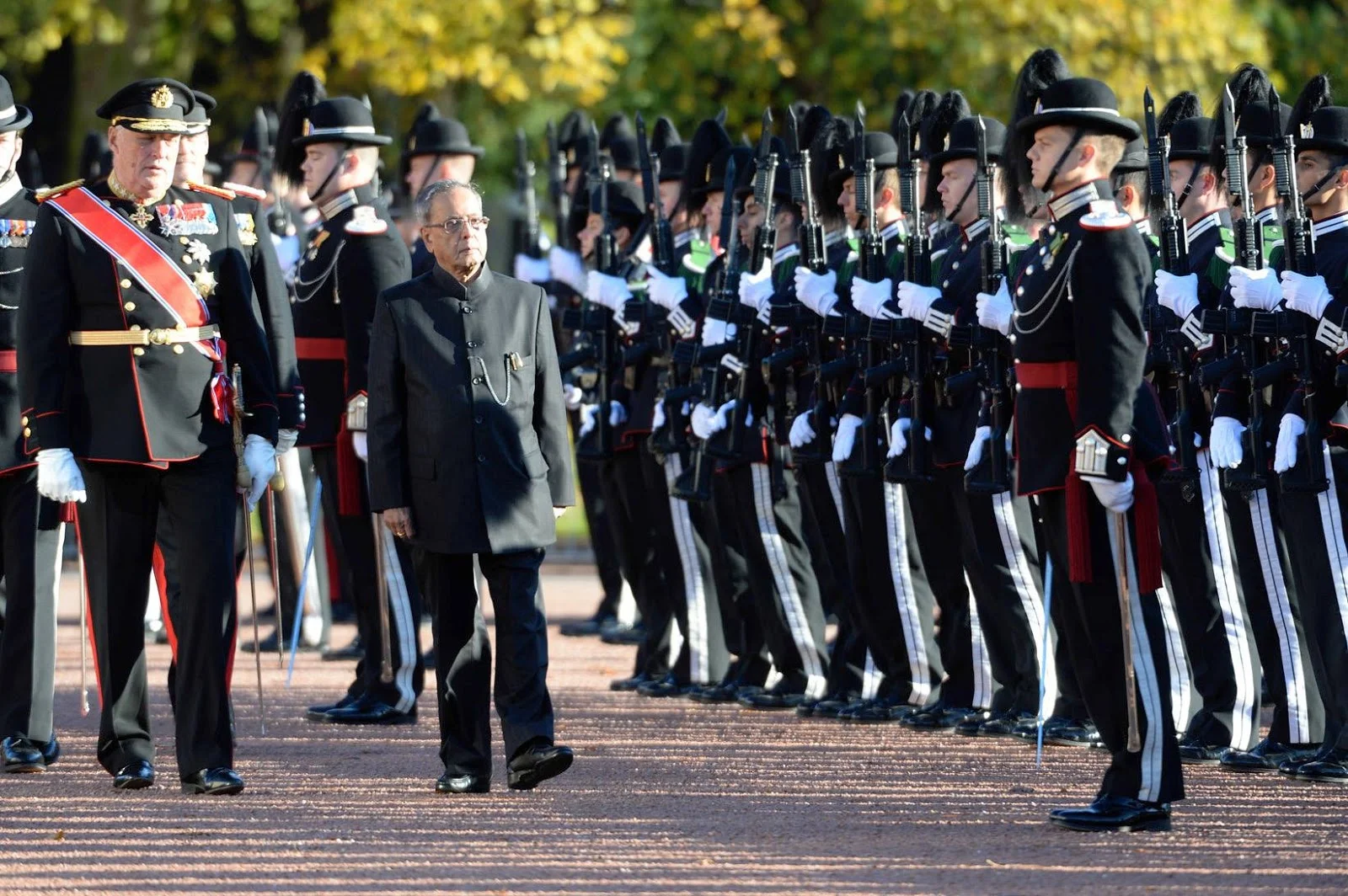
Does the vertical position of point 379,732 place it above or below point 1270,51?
below

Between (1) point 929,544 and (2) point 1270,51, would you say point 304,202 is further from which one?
(2) point 1270,51

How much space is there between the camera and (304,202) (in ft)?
43.5

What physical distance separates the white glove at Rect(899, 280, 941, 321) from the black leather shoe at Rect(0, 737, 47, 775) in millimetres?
3112

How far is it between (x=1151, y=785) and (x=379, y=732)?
3.22 metres

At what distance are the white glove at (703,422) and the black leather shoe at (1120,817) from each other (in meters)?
3.02

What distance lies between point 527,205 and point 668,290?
158 inches

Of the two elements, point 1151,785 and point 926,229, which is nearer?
point 1151,785

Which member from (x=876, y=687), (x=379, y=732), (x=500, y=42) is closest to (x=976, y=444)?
(x=876, y=687)

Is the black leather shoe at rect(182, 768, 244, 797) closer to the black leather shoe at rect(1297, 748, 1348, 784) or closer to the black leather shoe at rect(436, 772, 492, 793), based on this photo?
the black leather shoe at rect(436, 772, 492, 793)

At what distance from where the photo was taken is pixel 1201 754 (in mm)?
8148

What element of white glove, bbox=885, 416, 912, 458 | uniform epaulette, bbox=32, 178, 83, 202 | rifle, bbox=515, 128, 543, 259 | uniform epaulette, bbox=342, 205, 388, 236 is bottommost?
white glove, bbox=885, 416, 912, 458

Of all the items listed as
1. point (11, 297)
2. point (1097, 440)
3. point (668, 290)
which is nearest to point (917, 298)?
point (668, 290)

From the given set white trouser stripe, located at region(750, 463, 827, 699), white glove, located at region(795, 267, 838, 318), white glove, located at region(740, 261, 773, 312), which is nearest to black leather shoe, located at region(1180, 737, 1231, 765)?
white trouser stripe, located at region(750, 463, 827, 699)

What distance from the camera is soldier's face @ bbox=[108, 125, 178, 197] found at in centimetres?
769
